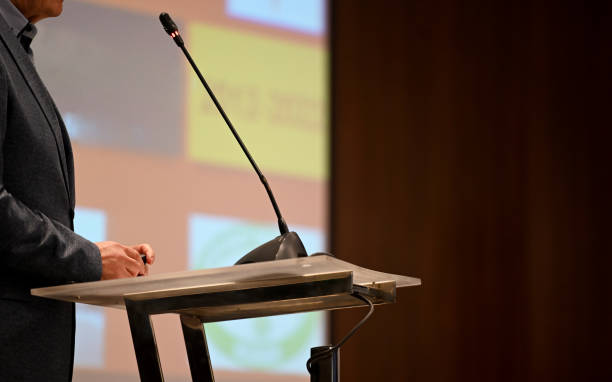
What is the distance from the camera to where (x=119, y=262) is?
143 cm

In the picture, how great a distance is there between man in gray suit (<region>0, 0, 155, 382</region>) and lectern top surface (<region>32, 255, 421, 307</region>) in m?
0.05

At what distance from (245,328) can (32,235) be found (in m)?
1.93

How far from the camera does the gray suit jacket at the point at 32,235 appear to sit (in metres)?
1.33

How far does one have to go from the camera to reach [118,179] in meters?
2.95

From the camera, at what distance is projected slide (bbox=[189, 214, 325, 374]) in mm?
3098

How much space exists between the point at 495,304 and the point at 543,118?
96 centimetres

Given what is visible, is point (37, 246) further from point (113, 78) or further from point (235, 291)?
point (113, 78)

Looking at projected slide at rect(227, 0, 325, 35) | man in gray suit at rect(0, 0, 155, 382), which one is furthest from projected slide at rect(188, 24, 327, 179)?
man in gray suit at rect(0, 0, 155, 382)

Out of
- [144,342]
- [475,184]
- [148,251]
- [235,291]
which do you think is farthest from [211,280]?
[475,184]

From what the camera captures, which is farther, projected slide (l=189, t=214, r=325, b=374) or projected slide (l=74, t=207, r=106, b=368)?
projected slide (l=189, t=214, r=325, b=374)

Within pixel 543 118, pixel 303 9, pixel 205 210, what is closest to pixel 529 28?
pixel 543 118

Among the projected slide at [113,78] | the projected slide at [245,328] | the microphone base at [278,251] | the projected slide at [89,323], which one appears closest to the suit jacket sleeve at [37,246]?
the microphone base at [278,251]

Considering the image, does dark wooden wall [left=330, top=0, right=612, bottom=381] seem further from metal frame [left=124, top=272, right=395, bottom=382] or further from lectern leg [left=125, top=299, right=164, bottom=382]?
lectern leg [left=125, top=299, right=164, bottom=382]

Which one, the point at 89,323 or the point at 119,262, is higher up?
the point at 119,262
